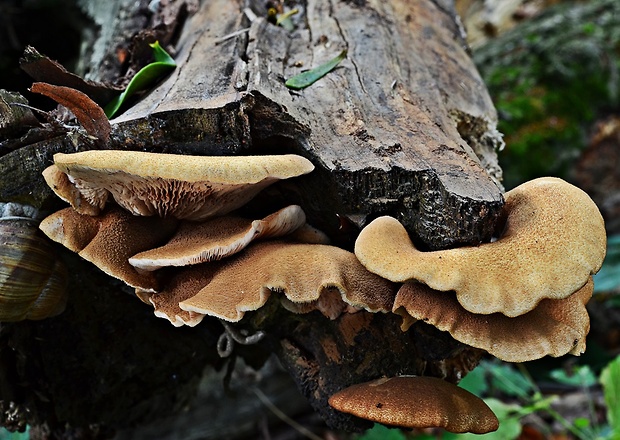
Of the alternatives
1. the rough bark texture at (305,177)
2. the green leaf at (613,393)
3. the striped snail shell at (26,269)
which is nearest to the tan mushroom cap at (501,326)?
the rough bark texture at (305,177)

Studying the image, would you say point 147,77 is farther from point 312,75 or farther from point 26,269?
point 26,269

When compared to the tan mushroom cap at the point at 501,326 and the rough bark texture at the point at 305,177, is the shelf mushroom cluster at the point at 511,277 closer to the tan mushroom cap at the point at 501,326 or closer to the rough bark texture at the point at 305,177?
the tan mushroom cap at the point at 501,326

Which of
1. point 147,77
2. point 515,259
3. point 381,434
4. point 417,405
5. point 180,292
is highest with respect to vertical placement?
point 147,77

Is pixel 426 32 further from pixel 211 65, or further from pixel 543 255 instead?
pixel 543 255

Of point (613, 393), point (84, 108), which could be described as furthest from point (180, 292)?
point (613, 393)

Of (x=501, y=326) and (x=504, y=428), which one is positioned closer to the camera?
(x=501, y=326)

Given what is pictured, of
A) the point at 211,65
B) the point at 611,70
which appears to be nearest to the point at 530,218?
the point at 211,65
